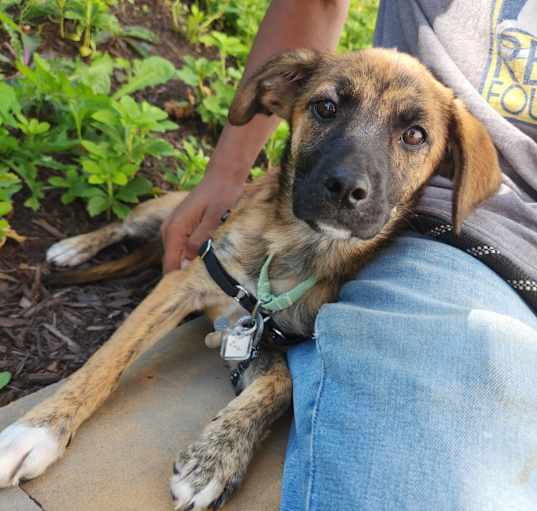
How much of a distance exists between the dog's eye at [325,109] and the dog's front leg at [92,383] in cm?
81

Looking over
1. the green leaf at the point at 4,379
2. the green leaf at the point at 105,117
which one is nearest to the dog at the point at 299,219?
the green leaf at the point at 4,379

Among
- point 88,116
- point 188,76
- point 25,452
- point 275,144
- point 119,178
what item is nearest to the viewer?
point 25,452

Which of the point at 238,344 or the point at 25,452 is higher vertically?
the point at 238,344

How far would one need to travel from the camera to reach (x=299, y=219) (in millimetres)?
2340

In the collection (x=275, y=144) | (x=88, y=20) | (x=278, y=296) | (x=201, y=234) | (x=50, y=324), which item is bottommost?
(x=50, y=324)

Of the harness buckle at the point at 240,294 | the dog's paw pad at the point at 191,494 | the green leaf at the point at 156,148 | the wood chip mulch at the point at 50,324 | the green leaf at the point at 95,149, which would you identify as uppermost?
the green leaf at the point at 95,149

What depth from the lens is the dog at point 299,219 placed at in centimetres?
205

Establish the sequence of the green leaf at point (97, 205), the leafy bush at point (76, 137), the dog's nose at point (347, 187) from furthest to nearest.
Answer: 1. the green leaf at point (97, 205)
2. the leafy bush at point (76, 137)
3. the dog's nose at point (347, 187)

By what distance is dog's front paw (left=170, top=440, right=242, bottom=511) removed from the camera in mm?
1935

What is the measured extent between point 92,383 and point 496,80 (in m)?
2.03

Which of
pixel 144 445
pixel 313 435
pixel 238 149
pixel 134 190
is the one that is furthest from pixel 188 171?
pixel 313 435

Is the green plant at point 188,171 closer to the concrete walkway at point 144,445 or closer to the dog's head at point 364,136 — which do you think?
the dog's head at point 364,136

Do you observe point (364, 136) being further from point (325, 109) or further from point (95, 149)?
point (95, 149)

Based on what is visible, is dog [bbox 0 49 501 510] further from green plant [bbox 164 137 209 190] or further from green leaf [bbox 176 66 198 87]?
green leaf [bbox 176 66 198 87]
